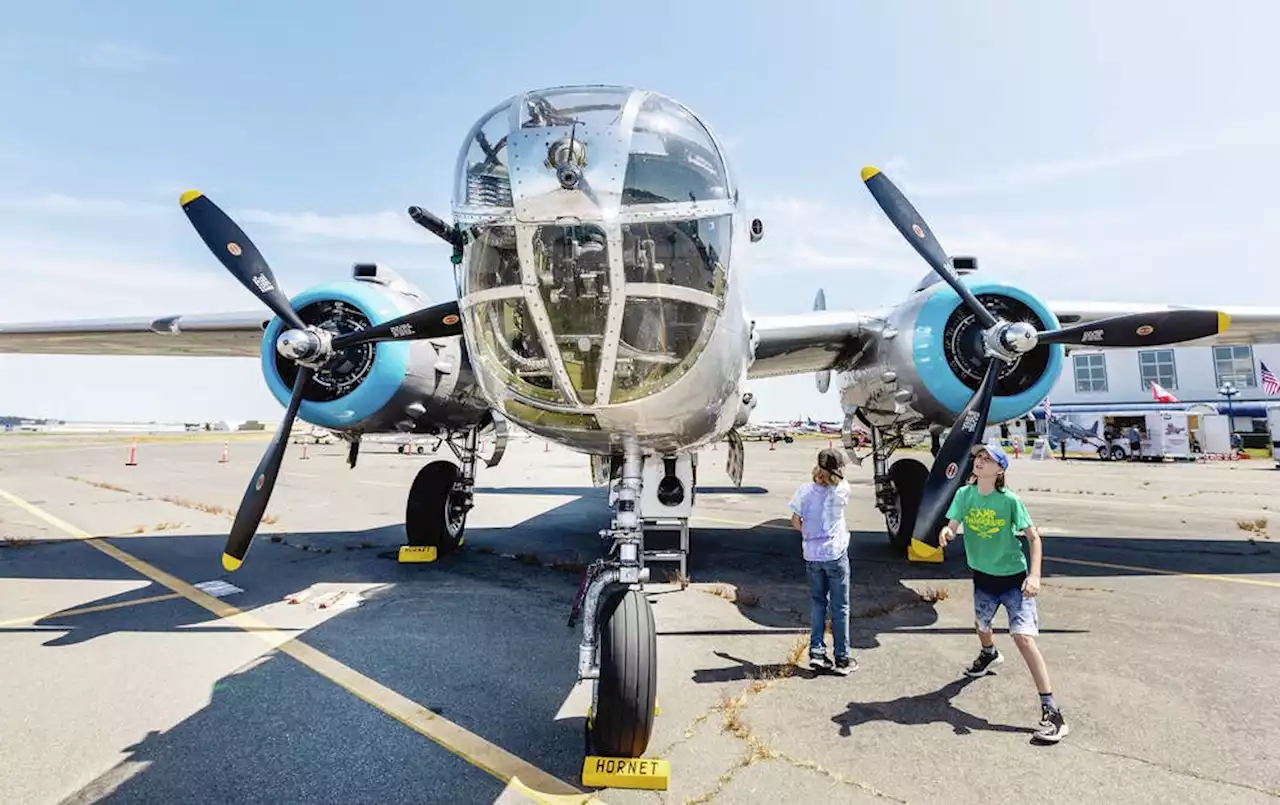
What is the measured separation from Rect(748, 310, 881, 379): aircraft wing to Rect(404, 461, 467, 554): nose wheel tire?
4.72 metres

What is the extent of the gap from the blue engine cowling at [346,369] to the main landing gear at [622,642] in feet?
12.6

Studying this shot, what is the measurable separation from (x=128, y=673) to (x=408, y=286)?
4.65m

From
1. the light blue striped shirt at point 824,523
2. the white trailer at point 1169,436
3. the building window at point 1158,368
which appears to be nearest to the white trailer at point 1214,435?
the white trailer at point 1169,436

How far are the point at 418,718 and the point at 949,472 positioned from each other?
177 inches

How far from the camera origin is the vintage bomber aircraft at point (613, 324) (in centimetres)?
282

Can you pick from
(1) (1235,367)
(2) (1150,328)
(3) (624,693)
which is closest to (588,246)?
(3) (624,693)

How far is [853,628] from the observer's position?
5410 millimetres

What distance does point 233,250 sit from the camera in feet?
18.5

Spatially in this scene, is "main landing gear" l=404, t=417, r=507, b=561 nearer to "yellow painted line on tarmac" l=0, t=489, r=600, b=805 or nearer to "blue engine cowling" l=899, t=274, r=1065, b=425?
"yellow painted line on tarmac" l=0, t=489, r=600, b=805

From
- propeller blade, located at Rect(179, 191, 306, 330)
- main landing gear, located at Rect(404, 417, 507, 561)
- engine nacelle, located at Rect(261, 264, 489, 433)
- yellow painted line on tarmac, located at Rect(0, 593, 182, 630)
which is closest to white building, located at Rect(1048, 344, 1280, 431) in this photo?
main landing gear, located at Rect(404, 417, 507, 561)

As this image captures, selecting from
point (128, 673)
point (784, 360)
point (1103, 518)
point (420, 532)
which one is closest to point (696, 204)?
point (128, 673)

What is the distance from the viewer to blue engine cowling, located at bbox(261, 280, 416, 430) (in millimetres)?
6625

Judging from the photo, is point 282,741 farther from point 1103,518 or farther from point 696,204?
point 1103,518

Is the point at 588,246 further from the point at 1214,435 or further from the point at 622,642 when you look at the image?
the point at 1214,435
